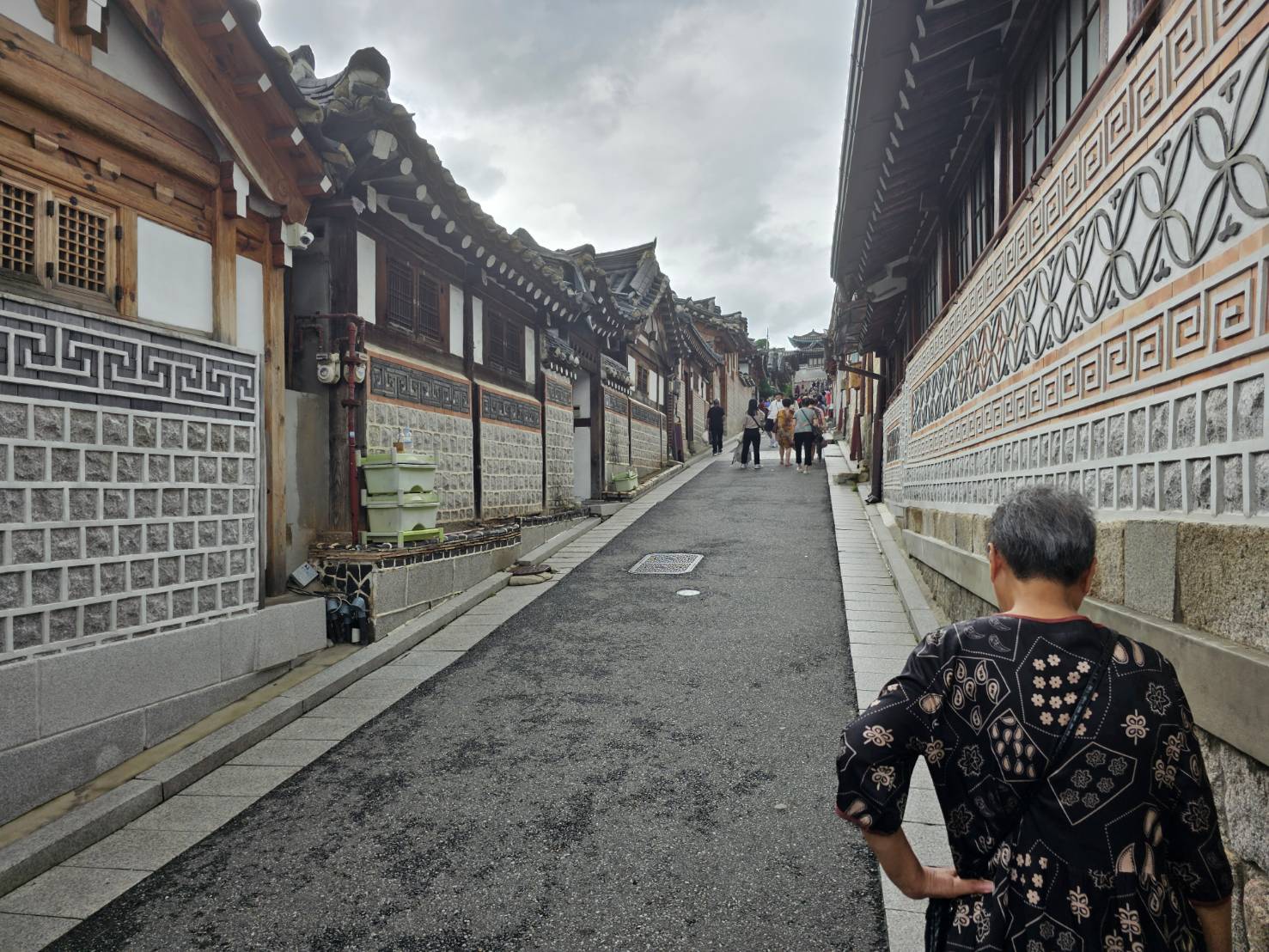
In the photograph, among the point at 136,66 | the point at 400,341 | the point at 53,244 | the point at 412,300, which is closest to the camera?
the point at 53,244

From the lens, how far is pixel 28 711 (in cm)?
439

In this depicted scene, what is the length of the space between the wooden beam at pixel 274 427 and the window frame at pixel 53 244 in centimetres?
157

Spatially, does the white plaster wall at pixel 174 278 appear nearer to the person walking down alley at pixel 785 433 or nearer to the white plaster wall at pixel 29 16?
the white plaster wall at pixel 29 16

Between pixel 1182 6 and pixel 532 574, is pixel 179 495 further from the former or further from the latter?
pixel 1182 6

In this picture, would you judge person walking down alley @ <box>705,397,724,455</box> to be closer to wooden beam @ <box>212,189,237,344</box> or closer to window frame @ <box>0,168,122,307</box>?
wooden beam @ <box>212,189,237,344</box>

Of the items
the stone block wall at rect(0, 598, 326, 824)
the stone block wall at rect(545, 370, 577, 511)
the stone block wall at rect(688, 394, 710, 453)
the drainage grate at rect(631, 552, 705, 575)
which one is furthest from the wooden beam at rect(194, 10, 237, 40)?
the stone block wall at rect(688, 394, 710, 453)

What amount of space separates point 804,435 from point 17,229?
20.5 meters

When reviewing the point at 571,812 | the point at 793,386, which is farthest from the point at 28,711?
the point at 793,386

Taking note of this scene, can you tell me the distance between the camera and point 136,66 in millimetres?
5453

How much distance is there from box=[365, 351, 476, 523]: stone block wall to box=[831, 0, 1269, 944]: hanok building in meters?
5.38

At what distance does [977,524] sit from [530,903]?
14.9ft

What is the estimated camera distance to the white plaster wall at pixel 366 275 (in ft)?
27.9

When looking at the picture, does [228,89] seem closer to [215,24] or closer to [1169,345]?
[215,24]

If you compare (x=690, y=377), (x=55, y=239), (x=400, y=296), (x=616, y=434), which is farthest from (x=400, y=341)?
(x=690, y=377)
